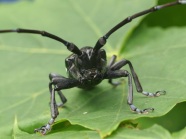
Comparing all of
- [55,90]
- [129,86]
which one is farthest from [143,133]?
[55,90]

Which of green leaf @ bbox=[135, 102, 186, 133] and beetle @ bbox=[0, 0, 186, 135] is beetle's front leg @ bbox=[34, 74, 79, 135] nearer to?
beetle @ bbox=[0, 0, 186, 135]

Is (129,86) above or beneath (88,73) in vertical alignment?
beneath

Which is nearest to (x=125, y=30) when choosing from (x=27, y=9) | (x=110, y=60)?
(x=110, y=60)

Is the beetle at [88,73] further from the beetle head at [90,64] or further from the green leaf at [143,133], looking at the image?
the green leaf at [143,133]

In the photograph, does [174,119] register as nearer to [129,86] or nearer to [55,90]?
[129,86]

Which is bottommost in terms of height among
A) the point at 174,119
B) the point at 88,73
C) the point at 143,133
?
the point at 174,119

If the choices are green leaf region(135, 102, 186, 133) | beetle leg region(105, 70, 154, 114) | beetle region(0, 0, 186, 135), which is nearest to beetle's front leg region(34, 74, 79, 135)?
beetle region(0, 0, 186, 135)

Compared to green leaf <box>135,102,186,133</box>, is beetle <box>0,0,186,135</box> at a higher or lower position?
higher

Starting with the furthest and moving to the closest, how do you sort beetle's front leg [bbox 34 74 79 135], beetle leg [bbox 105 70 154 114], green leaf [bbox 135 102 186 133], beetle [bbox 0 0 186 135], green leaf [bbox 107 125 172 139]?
green leaf [bbox 135 102 186 133] < beetle [bbox 0 0 186 135] < beetle's front leg [bbox 34 74 79 135] < beetle leg [bbox 105 70 154 114] < green leaf [bbox 107 125 172 139]

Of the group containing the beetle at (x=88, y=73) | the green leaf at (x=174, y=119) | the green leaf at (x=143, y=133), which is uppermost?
the beetle at (x=88, y=73)

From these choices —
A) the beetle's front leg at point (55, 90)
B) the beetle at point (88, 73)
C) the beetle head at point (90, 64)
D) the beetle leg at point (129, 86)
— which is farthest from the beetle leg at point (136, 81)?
the beetle's front leg at point (55, 90)

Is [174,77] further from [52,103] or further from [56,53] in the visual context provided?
[56,53]

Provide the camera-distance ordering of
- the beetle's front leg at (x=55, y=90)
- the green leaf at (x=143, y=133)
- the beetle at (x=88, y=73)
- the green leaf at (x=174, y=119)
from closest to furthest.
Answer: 1. the green leaf at (x=143, y=133)
2. the beetle's front leg at (x=55, y=90)
3. the beetle at (x=88, y=73)
4. the green leaf at (x=174, y=119)
